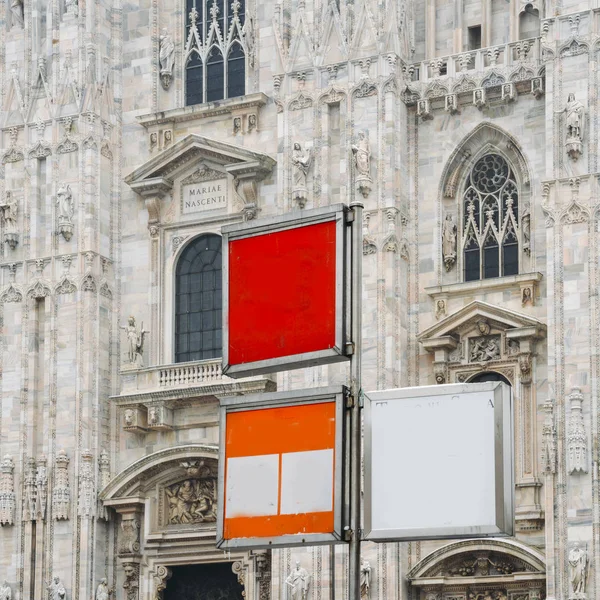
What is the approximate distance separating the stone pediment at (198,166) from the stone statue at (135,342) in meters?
1.88

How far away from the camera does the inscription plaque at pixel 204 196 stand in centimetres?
2870

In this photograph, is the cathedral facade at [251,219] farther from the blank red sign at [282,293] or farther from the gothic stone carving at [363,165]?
the blank red sign at [282,293]

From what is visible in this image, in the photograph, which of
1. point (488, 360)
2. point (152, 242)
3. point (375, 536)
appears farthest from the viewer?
point (152, 242)

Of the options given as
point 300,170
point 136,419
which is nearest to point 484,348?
point 300,170

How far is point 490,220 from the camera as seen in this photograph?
86.6ft

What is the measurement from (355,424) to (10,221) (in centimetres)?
2191

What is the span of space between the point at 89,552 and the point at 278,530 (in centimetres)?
1964

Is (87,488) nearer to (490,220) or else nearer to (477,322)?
(477,322)

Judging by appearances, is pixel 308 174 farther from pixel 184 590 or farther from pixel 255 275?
pixel 255 275

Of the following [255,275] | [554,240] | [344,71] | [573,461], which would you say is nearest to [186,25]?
[344,71]

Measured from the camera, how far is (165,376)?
28109mm

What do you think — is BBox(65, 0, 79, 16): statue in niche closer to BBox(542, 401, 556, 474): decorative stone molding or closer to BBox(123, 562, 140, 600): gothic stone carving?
BBox(123, 562, 140, 600): gothic stone carving

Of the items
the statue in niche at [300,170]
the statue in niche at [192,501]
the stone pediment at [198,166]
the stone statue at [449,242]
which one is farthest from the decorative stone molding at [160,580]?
the stone statue at [449,242]

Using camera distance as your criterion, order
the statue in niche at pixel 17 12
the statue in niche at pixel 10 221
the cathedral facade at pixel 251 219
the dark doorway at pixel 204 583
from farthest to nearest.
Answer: the statue in niche at pixel 17 12, the statue in niche at pixel 10 221, the dark doorway at pixel 204 583, the cathedral facade at pixel 251 219
